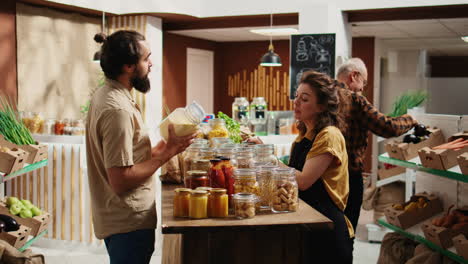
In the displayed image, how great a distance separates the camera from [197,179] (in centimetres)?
219

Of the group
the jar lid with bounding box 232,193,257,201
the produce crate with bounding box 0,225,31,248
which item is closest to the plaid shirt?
the jar lid with bounding box 232,193,257,201

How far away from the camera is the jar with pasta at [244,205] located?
6.57 ft

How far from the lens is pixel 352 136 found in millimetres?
3281

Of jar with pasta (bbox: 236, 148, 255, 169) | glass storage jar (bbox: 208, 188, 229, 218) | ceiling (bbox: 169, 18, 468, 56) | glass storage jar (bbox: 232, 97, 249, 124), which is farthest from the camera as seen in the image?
ceiling (bbox: 169, 18, 468, 56)

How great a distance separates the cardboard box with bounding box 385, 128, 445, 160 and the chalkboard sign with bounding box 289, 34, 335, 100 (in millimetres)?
2930

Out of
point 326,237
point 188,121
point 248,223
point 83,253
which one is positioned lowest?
point 83,253

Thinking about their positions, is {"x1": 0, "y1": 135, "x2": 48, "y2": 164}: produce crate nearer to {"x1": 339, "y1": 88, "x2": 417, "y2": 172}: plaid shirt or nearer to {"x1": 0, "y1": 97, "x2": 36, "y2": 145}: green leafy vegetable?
{"x1": 0, "y1": 97, "x2": 36, "y2": 145}: green leafy vegetable

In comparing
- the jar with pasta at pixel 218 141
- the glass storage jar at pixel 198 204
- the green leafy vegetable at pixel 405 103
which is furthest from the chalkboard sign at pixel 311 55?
the glass storage jar at pixel 198 204

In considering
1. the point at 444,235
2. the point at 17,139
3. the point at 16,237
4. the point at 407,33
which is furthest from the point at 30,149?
the point at 407,33

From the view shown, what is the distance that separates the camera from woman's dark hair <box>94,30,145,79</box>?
209 cm

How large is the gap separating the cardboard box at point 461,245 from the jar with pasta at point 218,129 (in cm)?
136

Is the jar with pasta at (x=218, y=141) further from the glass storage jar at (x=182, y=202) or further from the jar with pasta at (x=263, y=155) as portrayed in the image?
the glass storage jar at (x=182, y=202)

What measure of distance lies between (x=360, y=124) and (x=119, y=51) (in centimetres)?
173

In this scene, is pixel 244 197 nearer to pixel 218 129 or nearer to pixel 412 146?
pixel 218 129
